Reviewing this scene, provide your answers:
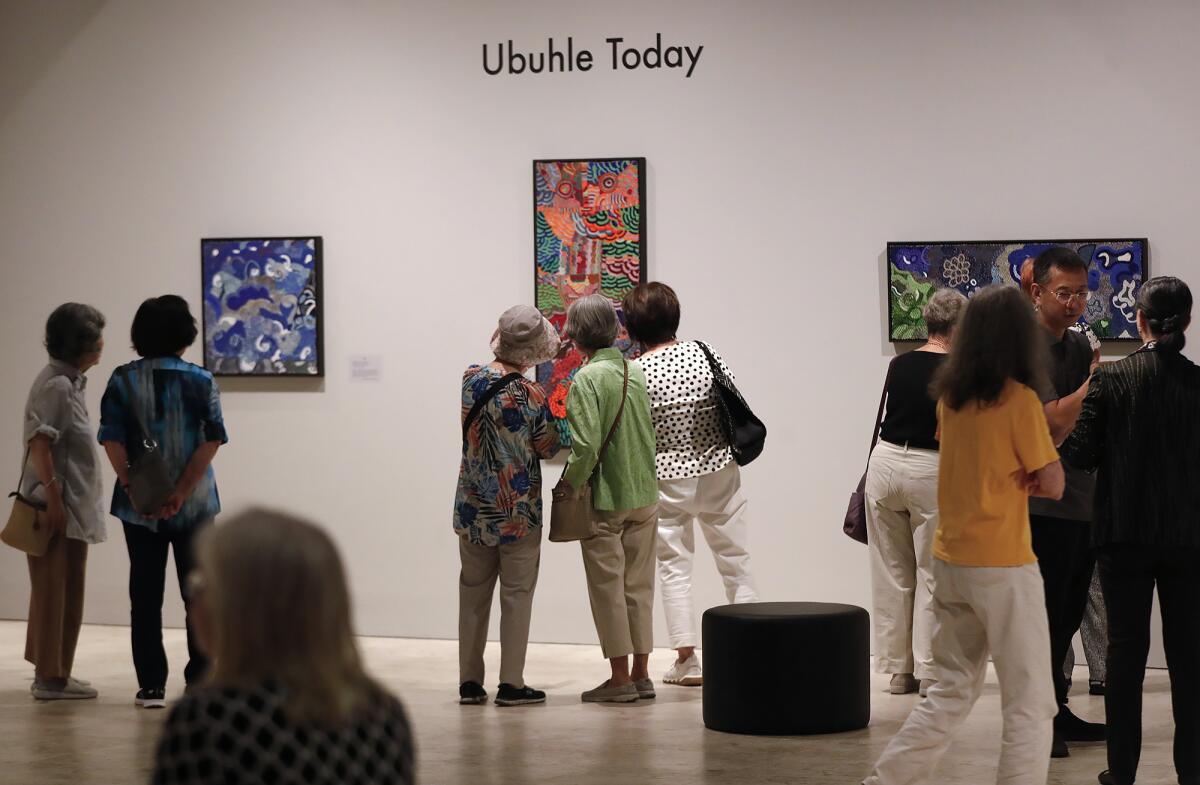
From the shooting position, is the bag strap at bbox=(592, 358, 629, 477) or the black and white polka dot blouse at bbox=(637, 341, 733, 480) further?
the black and white polka dot blouse at bbox=(637, 341, 733, 480)

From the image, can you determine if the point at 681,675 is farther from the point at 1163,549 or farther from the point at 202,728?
the point at 202,728

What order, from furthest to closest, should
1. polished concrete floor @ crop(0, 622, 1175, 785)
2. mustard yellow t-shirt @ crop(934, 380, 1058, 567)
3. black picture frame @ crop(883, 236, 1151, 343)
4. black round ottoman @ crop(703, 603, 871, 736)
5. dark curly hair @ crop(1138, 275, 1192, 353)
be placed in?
black picture frame @ crop(883, 236, 1151, 343) < black round ottoman @ crop(703, 603, 871, 736) < polished concrete floor @ crop(0, 622, 1175, 785) < dark curly hair @ crop(1138, 275, 1192, 353) < mustard yellow t-shirt @ crop(934, 380, 1058, 567)

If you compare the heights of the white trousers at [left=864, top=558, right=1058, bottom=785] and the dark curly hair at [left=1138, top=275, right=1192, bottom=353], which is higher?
the dark curly hair at [left=1138, top=275, right=1192, bottom=353]

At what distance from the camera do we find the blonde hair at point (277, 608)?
199cm

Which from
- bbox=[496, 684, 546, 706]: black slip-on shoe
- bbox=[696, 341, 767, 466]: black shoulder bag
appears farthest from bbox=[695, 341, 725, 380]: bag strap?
bbox=[496, 684, 546, 706]: black slip-on shoe

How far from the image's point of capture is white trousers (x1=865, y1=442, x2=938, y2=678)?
20.4 feet

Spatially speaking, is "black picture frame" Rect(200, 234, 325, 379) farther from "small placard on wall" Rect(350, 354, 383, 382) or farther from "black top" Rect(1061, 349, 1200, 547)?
"black top" Rect(1061, 349, 1200, 547)

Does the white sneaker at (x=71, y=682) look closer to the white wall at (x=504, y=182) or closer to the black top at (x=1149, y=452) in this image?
the white wall at (x=504, y=182)

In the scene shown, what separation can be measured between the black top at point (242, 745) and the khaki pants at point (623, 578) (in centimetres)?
411

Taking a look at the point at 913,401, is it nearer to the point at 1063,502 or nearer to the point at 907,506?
the point at 907,506

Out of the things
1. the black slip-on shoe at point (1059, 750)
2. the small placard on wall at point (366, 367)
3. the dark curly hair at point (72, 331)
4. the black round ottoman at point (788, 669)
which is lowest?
the black slip-on shoe at point (1059, 750)

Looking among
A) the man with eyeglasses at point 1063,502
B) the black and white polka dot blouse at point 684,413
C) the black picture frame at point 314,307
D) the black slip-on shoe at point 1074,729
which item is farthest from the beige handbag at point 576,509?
the black picture frame at point 314,307

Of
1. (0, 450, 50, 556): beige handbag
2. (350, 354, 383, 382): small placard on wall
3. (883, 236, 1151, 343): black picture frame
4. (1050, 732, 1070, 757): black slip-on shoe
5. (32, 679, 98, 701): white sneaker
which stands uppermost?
(883, 236, 1151, 343): black picture frame

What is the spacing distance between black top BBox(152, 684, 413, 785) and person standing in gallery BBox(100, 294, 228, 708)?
166 inches
